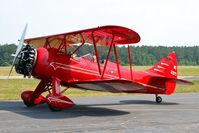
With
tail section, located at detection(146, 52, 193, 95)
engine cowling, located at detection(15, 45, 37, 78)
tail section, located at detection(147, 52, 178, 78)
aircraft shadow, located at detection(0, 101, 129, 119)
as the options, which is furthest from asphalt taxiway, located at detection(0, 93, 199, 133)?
tail section, located at detection(147, 52, 178, 78)

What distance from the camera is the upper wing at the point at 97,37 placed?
11.7 meters

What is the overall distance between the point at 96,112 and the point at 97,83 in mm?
1087

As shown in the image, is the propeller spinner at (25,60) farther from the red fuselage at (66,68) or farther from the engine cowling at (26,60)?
the red fuselage at (66,68)

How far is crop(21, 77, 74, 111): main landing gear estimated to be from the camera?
1163 cm

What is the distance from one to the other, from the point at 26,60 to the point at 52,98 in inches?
61.2

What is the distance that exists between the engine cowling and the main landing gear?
914 mm

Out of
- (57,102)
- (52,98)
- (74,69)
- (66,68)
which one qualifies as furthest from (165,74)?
(52,98)

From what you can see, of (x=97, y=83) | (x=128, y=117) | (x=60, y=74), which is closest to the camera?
(x=128, y=117)

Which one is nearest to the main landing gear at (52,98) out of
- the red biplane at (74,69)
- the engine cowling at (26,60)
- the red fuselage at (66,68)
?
the red biplane at (74,69)

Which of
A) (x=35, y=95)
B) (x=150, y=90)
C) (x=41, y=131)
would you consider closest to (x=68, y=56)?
(x=35, y=95)

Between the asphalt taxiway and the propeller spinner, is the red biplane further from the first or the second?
the asphalt taxiway

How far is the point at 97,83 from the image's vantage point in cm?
1151

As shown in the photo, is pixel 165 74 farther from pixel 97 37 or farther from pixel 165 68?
pixel 97 37

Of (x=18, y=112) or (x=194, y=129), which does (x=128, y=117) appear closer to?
(x=194, y=129)
